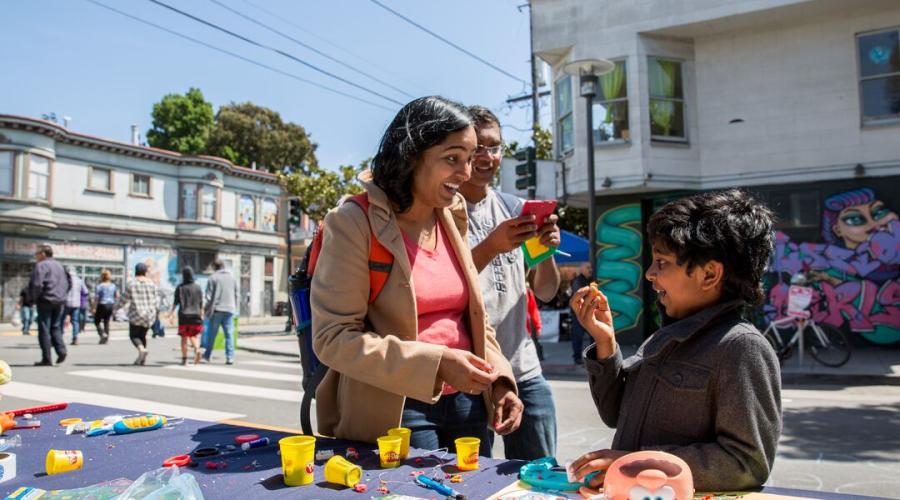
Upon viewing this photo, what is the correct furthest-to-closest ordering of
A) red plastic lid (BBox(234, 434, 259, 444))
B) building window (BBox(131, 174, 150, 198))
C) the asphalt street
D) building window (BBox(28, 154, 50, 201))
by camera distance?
building window (BBox(131, 174, 150, 198)) → building window (BBox(28, 154, 50, 201)) → the asphalt street → red plastic lid (BBox(234, 434, 259, 444))

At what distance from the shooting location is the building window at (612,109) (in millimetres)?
13523

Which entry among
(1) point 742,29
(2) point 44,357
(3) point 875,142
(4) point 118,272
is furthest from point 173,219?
(3) point 875,142

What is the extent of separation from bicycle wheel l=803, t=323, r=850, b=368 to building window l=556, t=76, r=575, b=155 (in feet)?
20.8

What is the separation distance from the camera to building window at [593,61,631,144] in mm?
13523

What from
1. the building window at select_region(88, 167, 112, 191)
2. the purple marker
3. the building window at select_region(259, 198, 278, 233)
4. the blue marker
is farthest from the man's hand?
the building window at select_region(259, 198, 278, 233)

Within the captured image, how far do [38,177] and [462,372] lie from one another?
30.5 meters

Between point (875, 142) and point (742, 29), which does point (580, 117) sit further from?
point (875, 142)

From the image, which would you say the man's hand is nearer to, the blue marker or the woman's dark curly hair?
the blue marker

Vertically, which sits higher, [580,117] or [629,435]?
[580,117]

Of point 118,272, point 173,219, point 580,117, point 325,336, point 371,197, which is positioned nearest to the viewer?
point 325,336

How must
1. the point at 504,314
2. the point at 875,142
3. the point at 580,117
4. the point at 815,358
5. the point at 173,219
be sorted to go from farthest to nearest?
the point at 173,219 < the point at 580,117 < the point at 875,142 < the point at 815,358 < the point at 504,314

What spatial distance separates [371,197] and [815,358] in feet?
34.2

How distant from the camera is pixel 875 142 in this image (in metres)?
12.0

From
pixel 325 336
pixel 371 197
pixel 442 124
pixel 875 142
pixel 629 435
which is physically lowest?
pixel 629 435
